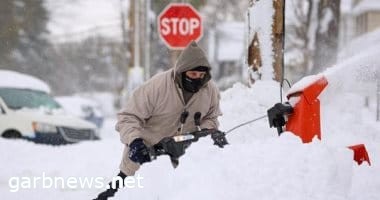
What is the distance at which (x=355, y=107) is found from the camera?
27.2 ft

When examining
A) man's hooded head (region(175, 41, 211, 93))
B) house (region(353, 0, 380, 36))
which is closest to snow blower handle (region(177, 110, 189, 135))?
man's hooded head (region(175, 41, 211, 93))

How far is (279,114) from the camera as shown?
4.32 meters

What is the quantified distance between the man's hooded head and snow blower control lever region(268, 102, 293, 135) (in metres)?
0.76

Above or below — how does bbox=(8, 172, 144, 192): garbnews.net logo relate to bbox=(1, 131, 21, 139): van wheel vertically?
below

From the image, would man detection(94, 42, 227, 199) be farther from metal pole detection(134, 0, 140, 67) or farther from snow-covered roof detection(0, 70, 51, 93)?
metal pole detection(134, 0, 140, 67)

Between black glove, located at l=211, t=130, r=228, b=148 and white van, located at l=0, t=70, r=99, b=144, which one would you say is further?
white van, located at l=0, t=70, r=99, b=144

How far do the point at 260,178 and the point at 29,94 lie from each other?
1002 cm

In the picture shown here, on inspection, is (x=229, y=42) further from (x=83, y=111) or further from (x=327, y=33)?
(x=327, y=33)

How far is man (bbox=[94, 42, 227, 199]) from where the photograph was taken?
4.78 metres

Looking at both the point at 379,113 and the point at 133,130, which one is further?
the point at 379,113

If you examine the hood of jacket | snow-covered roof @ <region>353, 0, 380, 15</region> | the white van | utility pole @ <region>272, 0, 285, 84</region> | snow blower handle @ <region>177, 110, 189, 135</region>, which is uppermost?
snow-covered roof @ <region>353, 0, 380, 15</region>

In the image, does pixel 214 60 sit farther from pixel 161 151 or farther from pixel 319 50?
pixel 161 151

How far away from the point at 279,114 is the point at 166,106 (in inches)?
41.5

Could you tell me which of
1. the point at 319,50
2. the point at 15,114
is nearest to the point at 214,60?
the point at 319,50
